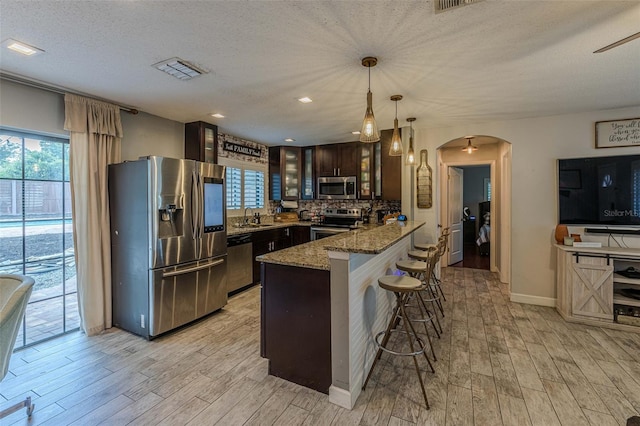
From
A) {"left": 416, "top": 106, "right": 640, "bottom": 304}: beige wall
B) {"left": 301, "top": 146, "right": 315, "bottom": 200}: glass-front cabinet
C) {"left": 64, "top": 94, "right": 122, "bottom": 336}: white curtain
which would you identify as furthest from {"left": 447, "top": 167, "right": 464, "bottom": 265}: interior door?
{"left": 64, "top": 94, "right": 122, "bottom": 336}: white curtain

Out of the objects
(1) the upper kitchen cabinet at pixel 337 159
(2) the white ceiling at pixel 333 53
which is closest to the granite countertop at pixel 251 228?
(1) the upper kitchen cabinet at pixel 337 159

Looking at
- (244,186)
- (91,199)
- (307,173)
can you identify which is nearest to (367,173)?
(307,173)

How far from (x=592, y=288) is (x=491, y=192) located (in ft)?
9.41

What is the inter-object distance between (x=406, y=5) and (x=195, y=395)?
2885 millimetres

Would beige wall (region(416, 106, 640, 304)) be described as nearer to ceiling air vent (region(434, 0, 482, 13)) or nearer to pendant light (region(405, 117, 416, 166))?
pendant light (region(405, 117, 416, 166))

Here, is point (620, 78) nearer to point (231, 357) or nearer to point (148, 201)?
point (231, 357)

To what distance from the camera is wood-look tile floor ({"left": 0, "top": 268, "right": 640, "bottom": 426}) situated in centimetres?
188

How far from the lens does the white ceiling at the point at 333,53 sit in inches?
67.2

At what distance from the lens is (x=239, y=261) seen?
4.17 metres

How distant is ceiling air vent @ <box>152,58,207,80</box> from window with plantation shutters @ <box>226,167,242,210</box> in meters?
2.40

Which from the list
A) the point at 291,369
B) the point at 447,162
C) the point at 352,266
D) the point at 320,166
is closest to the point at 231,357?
the point at 291,369

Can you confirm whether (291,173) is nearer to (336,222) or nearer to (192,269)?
(336,222)

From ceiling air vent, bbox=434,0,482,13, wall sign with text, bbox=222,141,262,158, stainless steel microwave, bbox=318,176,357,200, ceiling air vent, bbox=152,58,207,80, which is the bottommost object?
stainless steel microwave, bbox=318,176,357,200

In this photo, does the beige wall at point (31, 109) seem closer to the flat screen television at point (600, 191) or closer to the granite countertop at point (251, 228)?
the granite countertop at point (251, 228)
